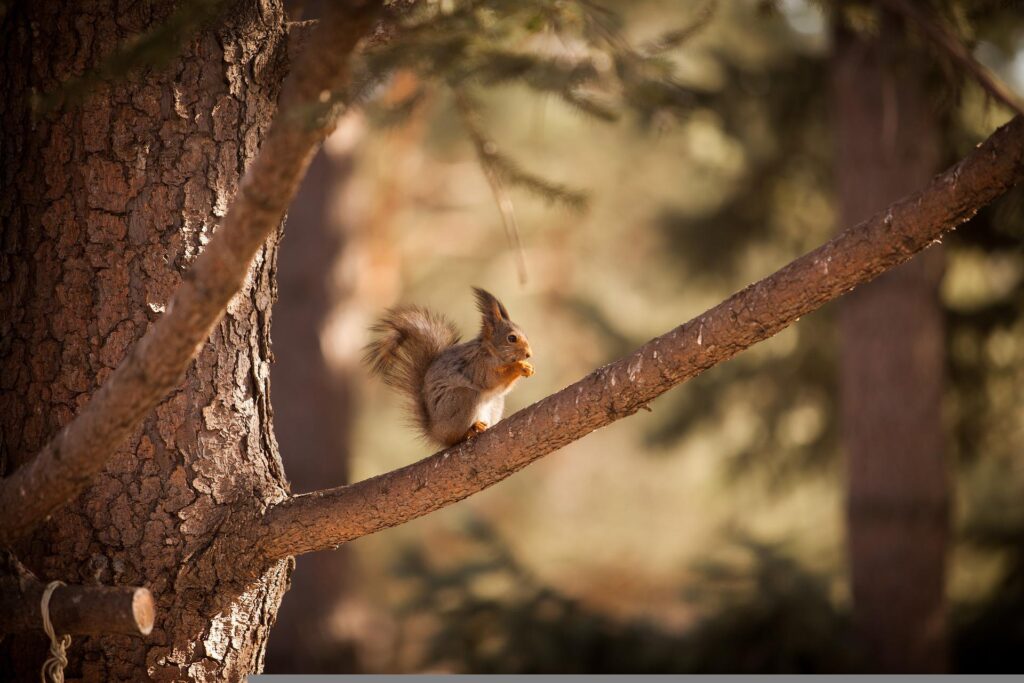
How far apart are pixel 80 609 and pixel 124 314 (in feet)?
1.46

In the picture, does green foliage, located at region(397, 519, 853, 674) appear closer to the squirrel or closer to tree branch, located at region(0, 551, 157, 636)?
the squirrel

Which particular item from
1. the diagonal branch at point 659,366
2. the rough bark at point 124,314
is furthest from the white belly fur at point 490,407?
the rough bark at point 124,314

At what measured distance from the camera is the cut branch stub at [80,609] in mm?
1171

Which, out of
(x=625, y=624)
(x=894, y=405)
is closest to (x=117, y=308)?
(x=894, y=405)

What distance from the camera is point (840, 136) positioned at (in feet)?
13.5

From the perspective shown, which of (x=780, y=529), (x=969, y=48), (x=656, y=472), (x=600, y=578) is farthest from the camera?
(x=656, y=472)

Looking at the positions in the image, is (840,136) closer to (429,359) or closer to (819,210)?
(819,210)

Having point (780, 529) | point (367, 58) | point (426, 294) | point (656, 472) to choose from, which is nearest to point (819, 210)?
point (780, 529)

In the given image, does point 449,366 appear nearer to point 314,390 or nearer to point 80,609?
point 80,609

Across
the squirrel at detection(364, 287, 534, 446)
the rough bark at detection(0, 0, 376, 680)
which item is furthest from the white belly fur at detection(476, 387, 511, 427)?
the rough bark at detection(0, 0, 376, 680)

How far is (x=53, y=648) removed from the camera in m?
1.26

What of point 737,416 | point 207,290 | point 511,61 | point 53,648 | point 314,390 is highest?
point 737,416

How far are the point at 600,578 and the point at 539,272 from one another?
4.64 m

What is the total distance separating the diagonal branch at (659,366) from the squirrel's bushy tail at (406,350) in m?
0.51
